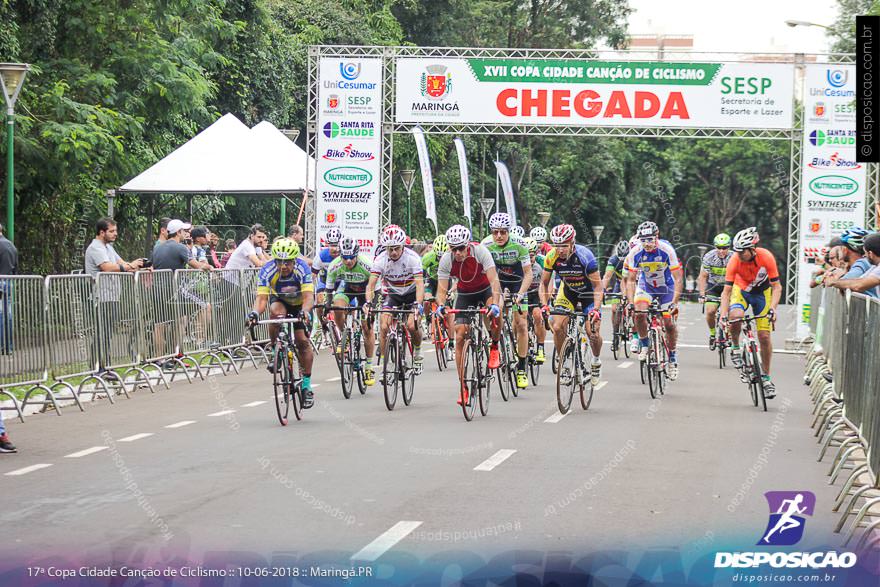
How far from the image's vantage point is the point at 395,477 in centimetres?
972

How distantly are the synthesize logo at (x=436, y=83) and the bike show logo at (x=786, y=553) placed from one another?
1942cm

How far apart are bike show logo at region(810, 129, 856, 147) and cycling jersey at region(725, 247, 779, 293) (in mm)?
11942

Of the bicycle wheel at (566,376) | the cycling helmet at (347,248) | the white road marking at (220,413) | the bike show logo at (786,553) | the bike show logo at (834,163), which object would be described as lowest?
the white road marking at (220,413)

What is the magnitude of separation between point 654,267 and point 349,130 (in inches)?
467

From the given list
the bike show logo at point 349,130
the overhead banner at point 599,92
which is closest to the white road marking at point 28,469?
the bike show logo at point 349,130

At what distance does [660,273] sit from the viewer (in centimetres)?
1722

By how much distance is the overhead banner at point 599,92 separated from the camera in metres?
27.3

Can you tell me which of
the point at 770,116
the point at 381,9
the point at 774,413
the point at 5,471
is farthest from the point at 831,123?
the point at 381,9

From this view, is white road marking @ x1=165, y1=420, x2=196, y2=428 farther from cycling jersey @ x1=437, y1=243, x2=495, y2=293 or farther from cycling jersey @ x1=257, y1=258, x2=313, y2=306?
cycling jersey @ x1=437, y1=243, x2=495, y2=293

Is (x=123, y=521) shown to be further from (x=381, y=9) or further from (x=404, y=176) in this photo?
(x=381, y=9)

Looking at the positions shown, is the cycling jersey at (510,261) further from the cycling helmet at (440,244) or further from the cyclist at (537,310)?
the cycling helmet at (440,244)

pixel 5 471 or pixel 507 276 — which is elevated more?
pixel 507 276

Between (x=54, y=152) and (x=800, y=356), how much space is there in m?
14.7

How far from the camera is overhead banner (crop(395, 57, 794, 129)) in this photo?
89.6ft
